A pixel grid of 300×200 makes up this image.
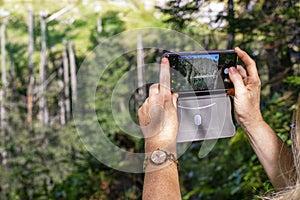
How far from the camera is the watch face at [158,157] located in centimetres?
109

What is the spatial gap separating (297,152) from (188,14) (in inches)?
45.2

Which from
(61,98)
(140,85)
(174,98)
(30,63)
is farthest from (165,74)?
(61,98)

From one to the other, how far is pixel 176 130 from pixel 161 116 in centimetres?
5

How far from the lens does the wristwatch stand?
1087 millimetres

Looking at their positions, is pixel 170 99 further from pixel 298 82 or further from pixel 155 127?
pixel 298 82

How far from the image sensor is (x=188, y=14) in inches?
82.4

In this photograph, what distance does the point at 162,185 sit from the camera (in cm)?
105

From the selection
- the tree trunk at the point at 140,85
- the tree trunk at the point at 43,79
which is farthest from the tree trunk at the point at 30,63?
the tree trunk at the point at 140,85

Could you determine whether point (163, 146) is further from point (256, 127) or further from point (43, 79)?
point (43, 79)

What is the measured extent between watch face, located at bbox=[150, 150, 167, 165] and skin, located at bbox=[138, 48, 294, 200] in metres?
0.01

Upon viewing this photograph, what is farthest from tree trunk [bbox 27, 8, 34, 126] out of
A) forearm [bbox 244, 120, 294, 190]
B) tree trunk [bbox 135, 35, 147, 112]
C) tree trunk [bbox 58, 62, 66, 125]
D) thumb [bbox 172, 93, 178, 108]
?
thumb [bbox 172, 93, 178, 108]

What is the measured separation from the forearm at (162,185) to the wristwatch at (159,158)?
16mm

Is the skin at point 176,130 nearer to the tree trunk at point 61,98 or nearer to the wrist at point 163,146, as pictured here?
the wrist at point 163,146

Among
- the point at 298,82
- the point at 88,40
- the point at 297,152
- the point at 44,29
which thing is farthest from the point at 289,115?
the point at 44,29
